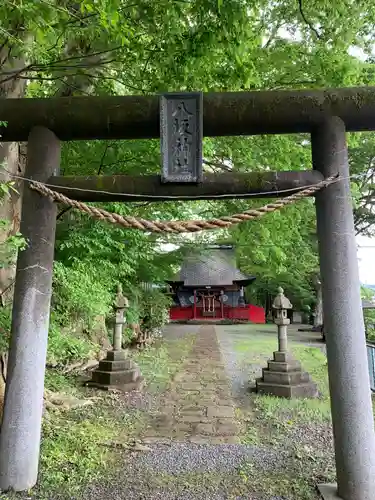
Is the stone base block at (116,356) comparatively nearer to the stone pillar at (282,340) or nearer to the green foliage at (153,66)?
the green foliage at (153,66)

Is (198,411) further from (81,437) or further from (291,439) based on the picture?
(81,437)

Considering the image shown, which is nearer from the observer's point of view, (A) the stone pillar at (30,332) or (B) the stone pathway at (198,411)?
(A) the stone pillar at (30,332)

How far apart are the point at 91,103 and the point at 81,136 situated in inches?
12.1

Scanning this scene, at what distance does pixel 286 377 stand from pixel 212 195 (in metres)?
4.25

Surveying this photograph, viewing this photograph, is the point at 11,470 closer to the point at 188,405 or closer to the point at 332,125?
the point at 188,405

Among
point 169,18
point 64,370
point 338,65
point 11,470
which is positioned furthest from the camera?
point 64,370

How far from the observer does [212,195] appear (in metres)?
3.14

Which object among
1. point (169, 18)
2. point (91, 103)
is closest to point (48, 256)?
point (91, 103)

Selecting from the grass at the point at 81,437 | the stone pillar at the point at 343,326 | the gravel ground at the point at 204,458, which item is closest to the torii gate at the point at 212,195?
the stone pillar at the point at 343,326

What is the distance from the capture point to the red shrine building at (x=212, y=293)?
83.8 ft

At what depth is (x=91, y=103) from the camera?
3.23 metres

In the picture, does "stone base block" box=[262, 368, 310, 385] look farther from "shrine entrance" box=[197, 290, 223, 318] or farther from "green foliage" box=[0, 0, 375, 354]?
"shrine entrance" box=[197, 290, 223, 318]

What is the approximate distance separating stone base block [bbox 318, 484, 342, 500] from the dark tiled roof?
2197 cm

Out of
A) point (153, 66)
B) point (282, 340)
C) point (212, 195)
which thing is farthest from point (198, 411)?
point (153, 66)
